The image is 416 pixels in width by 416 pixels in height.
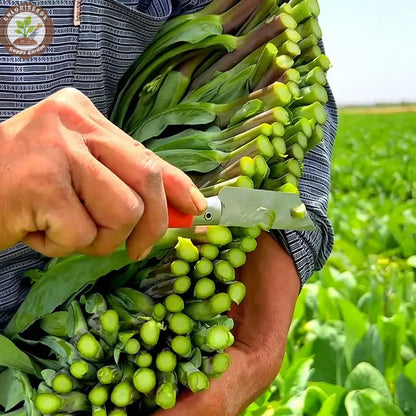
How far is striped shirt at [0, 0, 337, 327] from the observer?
3.89 ft

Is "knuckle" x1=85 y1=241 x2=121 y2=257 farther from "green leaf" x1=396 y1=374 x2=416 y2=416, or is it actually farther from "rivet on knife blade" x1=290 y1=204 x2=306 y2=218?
"green leaf" x1=396 y1=374 x2=416 y2=416

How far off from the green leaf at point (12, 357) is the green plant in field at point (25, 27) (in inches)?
17.6

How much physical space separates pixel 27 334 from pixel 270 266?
47 centimetres

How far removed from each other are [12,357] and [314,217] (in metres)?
0.63

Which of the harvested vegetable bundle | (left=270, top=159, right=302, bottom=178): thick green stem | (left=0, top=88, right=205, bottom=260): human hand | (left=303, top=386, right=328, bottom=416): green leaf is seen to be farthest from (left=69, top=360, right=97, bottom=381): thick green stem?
(left=303, top=386, right=328, bottom=416): green leaf

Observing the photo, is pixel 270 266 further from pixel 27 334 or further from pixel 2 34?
pixel 2 34

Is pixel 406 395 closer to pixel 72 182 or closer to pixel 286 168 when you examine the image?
pixel 286 168

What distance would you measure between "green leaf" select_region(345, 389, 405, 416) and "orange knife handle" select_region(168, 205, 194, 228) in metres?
0.62

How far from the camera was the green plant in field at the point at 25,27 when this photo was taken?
46.3 inches

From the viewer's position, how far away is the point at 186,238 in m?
1.16

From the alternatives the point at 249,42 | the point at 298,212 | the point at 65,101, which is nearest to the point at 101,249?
the point at 65,101

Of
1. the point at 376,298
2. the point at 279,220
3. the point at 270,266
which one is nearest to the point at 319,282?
the point at 376,298

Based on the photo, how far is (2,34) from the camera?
45.9 inches

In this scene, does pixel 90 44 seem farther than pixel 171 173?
Yes
